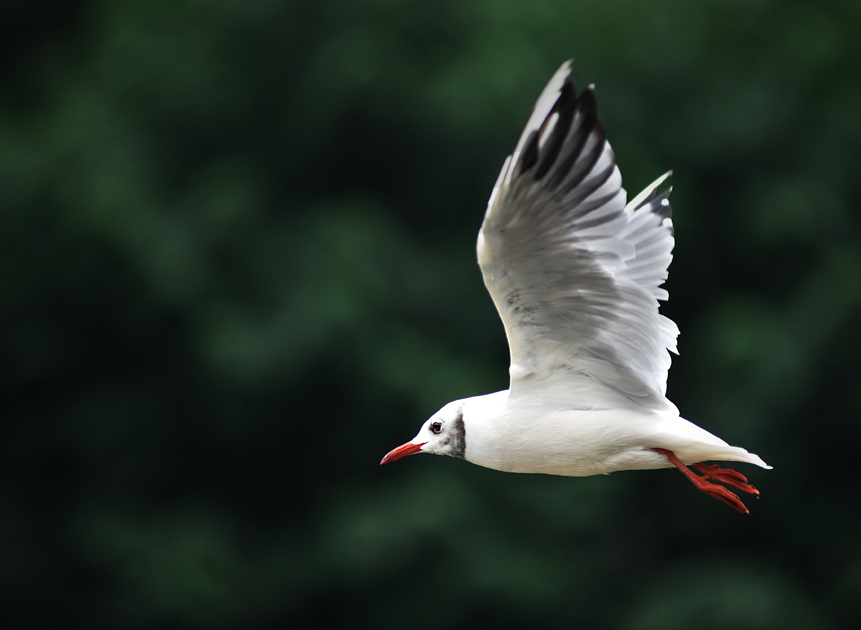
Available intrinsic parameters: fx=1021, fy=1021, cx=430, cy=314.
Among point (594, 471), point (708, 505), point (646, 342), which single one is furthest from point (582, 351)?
point (708, 505)

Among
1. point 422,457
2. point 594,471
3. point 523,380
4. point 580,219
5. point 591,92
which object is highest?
point 422,457

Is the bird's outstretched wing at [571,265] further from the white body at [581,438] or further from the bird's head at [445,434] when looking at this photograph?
the bird's head at [445,434]

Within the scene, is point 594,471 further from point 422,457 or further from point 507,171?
point 422,457

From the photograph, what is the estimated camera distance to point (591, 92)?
8.52 ft

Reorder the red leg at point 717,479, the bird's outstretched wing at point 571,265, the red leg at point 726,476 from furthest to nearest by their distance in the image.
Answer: the red leg at point 726,476 → the red leg at point 717,479 → the bird's outstretched wing at point 571,265

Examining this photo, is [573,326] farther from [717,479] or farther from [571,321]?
[717,479]

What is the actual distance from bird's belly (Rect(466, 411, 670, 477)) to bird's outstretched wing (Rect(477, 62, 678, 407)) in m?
0.09

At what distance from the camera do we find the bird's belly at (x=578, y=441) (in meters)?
3.23

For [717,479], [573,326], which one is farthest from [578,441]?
[717,479]

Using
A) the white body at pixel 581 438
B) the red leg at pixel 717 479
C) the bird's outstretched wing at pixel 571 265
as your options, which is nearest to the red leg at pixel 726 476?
the red leg at pixel 717 479

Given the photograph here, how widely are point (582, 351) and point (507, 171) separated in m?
0.75

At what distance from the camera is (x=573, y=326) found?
312 centimetres

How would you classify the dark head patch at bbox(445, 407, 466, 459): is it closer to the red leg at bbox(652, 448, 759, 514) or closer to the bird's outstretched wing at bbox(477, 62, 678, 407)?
the bird's outstretched wing at bbox(477, 62, 678, 407)

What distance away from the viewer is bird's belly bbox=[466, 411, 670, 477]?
323cm
